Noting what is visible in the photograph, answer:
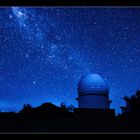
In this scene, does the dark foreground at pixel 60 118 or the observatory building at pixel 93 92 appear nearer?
the dark foreground at pixel 60 118

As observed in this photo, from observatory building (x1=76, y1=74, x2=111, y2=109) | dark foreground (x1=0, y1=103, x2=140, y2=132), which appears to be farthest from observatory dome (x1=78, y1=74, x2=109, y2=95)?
dark foreground (x1=0, y1=103, x2=140, y2=132)

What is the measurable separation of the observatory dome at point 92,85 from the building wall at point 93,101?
0.38ft

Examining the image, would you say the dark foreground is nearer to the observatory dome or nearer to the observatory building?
the observatory building

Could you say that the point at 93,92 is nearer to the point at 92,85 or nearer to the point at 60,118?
the point at 92,85

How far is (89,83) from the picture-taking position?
21.3 feet

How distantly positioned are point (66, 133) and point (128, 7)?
4.65 ft

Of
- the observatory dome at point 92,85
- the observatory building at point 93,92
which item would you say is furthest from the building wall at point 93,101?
the observatory dome at point 92,85

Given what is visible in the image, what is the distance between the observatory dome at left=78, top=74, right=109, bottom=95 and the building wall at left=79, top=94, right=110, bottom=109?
0.11 metres

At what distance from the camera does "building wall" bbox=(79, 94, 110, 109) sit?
646 centimetres

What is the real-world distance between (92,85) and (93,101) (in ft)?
1.29

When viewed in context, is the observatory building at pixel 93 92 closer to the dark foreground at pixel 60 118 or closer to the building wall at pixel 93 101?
the building wall at pixel 93 101

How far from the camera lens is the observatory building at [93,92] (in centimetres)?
643
